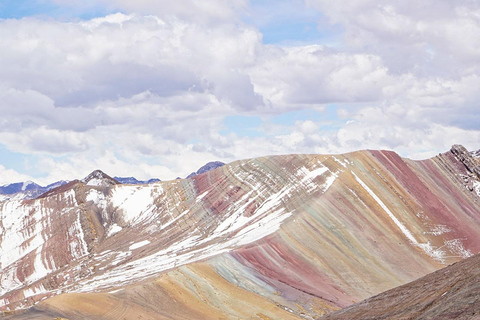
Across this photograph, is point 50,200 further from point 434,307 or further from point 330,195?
point 434,307

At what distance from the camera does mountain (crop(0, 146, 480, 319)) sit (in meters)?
71.1

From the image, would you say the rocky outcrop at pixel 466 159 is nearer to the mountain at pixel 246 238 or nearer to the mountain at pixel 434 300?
the mountain at pixel 246 238

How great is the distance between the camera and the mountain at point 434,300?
32.5 m

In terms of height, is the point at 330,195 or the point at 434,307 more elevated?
the point at 330,195

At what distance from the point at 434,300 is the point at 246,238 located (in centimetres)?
5571

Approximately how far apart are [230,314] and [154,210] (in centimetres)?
5276

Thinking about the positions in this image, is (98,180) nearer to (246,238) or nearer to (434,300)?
(246,238)

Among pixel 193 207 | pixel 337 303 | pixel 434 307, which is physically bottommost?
pixel 434 307

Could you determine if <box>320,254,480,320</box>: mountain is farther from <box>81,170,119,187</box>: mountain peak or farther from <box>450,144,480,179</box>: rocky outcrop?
<box>81,170,119,187</box>: mountain peak

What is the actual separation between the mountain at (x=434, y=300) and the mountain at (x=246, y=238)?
23867mm

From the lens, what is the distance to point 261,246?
85.9 m

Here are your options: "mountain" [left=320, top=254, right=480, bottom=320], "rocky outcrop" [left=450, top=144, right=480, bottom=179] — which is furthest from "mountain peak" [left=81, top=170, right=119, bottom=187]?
"mountain" [left=320, top=254, right=480, bottom=320]

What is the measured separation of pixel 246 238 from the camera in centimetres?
9138

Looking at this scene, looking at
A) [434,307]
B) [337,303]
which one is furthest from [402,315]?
[337,303]
